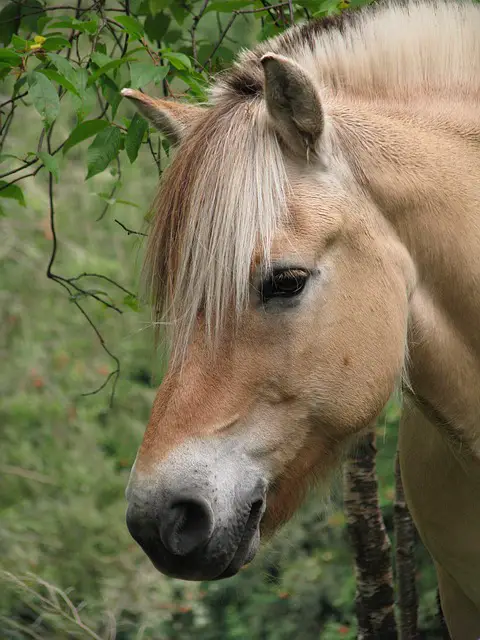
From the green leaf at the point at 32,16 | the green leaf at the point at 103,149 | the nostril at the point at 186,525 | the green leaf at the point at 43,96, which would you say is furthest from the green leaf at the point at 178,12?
the nostril at the point at 186,525

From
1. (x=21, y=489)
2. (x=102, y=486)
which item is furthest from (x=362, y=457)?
(x=21, y=489)

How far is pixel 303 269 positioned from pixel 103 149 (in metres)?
0.95

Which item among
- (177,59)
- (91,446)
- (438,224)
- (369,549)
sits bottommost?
(91,446)

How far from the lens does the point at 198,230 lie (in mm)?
2076

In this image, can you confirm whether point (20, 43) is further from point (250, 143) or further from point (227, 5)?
point (250, 143)

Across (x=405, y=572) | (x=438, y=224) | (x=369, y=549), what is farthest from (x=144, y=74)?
(x=405, y=572)

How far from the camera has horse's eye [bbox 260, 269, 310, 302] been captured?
79.5 inches

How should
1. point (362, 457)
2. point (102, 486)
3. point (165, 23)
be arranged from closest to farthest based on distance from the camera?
point (165, 23), point (362, 457), point (102, 486)

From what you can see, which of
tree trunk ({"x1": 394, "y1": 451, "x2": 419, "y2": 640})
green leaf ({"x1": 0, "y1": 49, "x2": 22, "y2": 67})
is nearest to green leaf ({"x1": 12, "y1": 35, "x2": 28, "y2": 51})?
green leaf ({"x1": 0, "y1": 49, "x2": 22, "y2": 67})

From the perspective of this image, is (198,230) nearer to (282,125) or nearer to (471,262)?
(282,125)

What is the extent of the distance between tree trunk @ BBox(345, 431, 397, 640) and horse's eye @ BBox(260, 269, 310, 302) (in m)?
1.85

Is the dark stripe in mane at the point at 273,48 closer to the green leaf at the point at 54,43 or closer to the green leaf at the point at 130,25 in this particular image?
the green leaf at the point at 130,25

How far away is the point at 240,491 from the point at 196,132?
878mm

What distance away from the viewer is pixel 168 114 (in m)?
2.38
